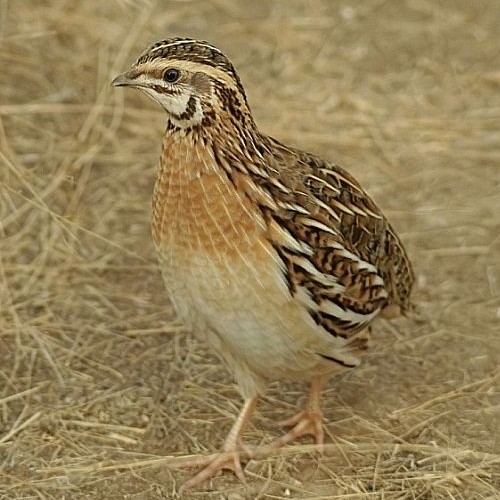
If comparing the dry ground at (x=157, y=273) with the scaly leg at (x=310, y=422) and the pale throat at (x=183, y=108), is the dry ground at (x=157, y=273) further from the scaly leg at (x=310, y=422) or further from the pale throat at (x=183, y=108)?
the pale throat at (x=183, y=108)

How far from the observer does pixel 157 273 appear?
6105 mm

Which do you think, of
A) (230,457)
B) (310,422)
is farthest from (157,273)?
(230,457)

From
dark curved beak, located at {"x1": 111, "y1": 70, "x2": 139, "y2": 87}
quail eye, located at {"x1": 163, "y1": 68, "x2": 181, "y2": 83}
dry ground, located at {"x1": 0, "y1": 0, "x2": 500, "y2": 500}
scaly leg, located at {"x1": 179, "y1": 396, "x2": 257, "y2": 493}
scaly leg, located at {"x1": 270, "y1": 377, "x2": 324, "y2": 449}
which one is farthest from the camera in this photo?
scaly leg, located at {"x1": 270, "y1": 377, "x2": 324, "y2": 449}

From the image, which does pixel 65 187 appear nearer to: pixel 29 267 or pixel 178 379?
pixel 29 267

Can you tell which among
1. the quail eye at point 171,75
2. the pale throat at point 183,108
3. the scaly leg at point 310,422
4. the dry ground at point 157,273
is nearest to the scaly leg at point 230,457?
the dry ground at point 157,273

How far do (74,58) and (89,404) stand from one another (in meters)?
3.26

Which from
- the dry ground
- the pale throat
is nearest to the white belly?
the pale throat

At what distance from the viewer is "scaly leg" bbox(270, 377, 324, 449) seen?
195 inches

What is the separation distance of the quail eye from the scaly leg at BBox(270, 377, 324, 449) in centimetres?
148

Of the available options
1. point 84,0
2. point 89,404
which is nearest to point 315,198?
point 89,404

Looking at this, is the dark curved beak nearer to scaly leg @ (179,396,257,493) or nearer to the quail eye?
the quail eye

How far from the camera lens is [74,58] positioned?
7742 millimetres

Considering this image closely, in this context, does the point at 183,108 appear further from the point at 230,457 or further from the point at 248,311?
the point at 230,457

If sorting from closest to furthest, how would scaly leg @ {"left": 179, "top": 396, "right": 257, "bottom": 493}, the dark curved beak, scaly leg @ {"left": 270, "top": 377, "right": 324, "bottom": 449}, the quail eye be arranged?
the quail eye → the dark curved beak → scaly leg @ {"left": 179, "top": 396, "right": 257, "bottom": 493} → scaly leg @ {"left": 270, "top": 377, "right": 324, "bottom": 449}
